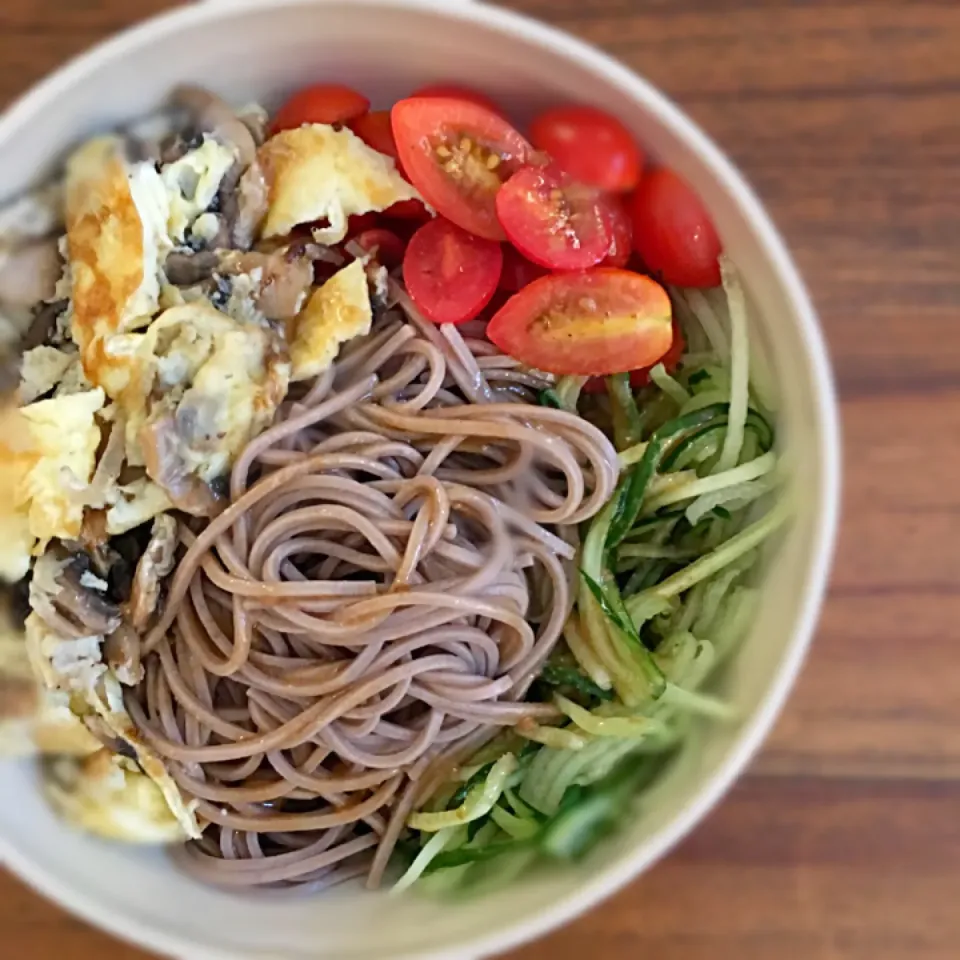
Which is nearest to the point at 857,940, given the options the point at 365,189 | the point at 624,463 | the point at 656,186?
the point at 624,463

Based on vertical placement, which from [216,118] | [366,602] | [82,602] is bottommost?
[366,602]

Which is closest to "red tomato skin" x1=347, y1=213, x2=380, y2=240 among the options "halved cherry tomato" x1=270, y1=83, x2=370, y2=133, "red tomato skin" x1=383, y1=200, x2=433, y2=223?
"red tomato skin" x1=383, y1=200, x2=433, y2=223

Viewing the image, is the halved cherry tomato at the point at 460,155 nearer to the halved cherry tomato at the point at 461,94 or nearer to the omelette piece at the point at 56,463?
the halved cherry tomato at the point at 461,94

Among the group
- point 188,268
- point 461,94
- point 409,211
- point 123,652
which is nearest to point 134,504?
point 123,652

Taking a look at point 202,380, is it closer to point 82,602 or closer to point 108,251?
point 108,251

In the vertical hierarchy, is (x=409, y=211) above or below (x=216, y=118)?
below

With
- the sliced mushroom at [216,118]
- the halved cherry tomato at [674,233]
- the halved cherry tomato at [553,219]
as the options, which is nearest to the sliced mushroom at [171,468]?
the sliced mushroom at [216,118]
